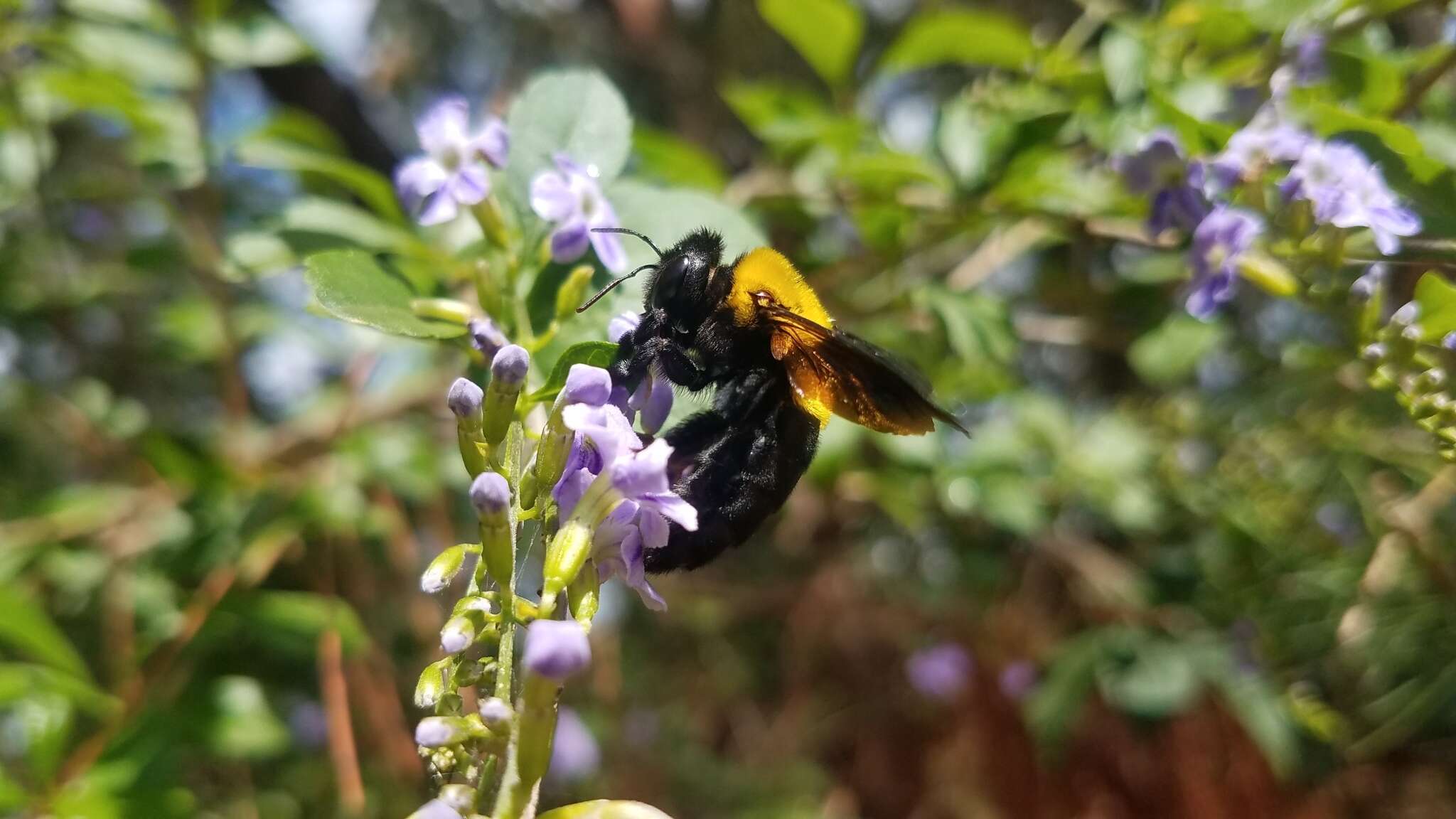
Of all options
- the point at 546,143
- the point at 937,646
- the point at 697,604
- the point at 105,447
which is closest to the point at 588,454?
the point at 546,143

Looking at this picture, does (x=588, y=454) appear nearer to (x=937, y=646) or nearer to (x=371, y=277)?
(x=371, y=277)

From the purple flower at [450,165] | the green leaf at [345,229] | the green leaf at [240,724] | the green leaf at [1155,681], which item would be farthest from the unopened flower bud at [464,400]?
the green leaf at [1155,681]

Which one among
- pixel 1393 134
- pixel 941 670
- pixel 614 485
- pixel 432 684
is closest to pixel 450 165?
pixel 614 485

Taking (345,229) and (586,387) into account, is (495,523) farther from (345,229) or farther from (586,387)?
(345,229)

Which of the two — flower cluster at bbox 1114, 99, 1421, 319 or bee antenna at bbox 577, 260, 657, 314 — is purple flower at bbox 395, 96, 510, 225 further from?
flower cluster at bbox 1114, 99, 1421, 319

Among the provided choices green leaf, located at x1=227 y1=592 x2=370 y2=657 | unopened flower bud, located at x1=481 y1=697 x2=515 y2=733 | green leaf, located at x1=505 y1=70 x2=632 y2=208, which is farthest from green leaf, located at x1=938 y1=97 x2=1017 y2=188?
green leaf, located at x1=227 y1=592 x2=370 y2=657

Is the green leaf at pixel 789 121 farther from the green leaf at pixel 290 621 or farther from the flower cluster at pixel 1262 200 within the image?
the green leaf at pixel 290 621
